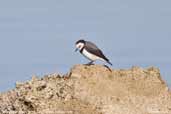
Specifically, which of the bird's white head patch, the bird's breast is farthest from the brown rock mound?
the bird's white head patch

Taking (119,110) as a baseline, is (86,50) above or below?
above

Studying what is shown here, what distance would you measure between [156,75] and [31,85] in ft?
15.4

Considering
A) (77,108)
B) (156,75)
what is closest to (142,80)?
(156,75)

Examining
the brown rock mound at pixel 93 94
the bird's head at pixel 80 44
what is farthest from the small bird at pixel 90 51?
the brown rock mound at pixel 93 94

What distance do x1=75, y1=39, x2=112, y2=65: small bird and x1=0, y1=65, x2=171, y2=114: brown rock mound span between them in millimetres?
2972

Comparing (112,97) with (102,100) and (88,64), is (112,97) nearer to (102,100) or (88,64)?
(102,100)

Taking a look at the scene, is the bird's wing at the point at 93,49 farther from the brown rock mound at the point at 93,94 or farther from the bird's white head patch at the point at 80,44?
the brown rock mound at the point at 93,94

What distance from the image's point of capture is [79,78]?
3000 centimetres

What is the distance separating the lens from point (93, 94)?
29406 millimetres

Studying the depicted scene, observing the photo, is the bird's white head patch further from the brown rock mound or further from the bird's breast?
the brown rock mound

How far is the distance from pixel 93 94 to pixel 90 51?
490 cm

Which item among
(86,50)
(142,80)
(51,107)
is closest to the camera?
(51,107)

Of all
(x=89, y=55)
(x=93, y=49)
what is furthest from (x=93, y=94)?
(x=89, y=55)

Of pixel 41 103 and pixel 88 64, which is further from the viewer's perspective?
Answer: pixel 88 64
